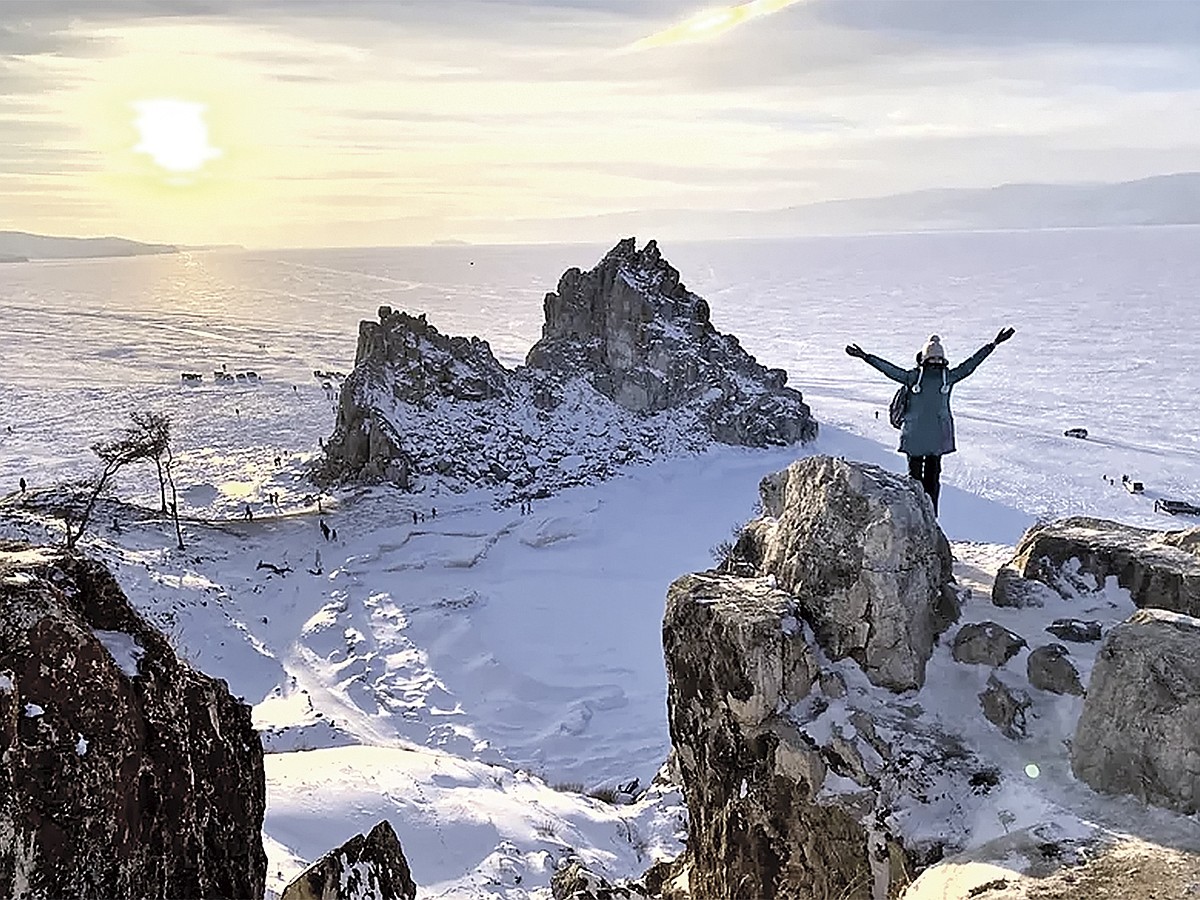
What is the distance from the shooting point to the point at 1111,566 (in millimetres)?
10914

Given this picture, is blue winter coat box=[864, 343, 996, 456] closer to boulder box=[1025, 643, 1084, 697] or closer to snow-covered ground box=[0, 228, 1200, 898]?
snow-covered ground box=[0, 228, 1200, 898]

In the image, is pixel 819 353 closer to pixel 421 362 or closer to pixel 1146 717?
pixel 421 362

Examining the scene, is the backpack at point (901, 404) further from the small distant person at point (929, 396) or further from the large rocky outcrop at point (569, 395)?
the large rocky outcrop at point (569, 395)

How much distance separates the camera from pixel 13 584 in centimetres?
634

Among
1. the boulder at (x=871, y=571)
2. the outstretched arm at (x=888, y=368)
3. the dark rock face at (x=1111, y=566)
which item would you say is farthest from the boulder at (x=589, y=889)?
the outstretched arm at (x=888, y=368)

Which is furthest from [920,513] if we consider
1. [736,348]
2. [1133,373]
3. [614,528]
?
[1133,373]

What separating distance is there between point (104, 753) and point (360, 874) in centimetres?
335

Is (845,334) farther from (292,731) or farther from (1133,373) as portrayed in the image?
(292,731)

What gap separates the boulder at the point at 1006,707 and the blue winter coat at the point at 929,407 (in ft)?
11.8

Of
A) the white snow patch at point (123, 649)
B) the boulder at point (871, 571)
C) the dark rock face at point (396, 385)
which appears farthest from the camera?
the dark rock face at point (396, 385)

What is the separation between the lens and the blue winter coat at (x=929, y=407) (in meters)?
12.2

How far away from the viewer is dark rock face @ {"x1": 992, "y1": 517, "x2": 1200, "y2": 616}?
1038cm

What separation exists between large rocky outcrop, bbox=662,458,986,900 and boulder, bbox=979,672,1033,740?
1.83 feet

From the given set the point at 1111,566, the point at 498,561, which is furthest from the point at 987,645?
the point at 498,561
